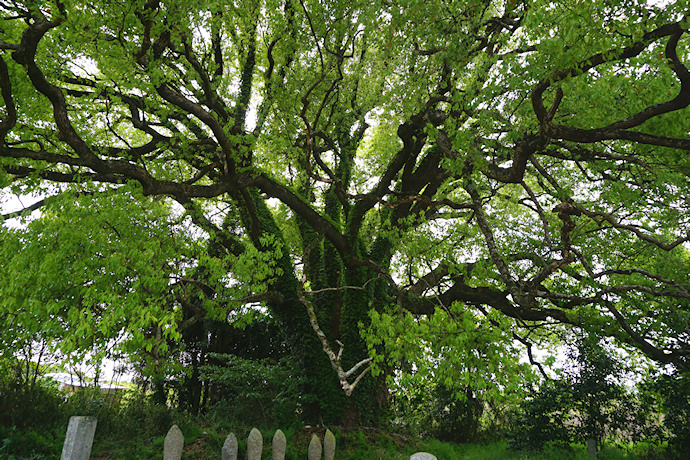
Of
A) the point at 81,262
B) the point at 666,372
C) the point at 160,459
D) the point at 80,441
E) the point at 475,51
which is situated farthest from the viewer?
the point at 666,372

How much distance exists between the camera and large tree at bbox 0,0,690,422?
5.95 metres

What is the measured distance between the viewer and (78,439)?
5.05 meters

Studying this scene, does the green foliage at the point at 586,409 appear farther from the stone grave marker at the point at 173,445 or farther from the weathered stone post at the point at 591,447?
the stone grave marker at the point at 173,445

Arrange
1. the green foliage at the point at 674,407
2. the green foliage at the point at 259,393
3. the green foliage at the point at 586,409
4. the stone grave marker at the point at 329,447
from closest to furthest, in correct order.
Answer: the stone grave marker at the point at 329,447 → the green foliage at the point at 674,407 → the green foliage at the point at 259,393 → the green foliage at the point at 586,409

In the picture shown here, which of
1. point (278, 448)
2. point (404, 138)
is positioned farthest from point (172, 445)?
point (404, 138)

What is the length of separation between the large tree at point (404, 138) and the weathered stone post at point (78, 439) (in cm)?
→ 254

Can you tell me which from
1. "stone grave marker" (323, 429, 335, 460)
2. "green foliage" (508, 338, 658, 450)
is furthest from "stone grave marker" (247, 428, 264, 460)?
"green foliage" (508, 338, 658, 450)

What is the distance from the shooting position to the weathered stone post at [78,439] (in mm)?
5023

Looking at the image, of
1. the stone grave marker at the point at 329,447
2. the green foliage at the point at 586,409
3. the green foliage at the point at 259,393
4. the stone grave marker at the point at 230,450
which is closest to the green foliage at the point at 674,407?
the green foliage at the point at 586,409

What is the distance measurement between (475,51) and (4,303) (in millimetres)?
8371

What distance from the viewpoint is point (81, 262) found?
5.90m

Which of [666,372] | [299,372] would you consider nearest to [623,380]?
[666,372]

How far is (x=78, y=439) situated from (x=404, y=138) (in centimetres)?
796

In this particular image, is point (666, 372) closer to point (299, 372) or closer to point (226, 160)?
point (299, 372)
